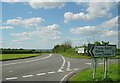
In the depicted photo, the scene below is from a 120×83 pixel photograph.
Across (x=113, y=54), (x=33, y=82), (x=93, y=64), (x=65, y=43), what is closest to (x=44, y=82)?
(x=33, y=82)

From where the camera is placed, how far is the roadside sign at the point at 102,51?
14836 mm

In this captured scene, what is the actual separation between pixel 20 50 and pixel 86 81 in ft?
263

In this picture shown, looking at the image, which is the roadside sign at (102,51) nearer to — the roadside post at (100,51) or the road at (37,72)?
the roadside post at (100,51)

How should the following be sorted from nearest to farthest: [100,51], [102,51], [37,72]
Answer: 1. [100,51]
2. [102,51]
3. [37,72]

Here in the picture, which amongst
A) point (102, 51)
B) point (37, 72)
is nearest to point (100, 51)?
point (102, 51)

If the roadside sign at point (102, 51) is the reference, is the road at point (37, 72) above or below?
below

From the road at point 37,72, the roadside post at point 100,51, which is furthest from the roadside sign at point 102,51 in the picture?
the road at point 37,72

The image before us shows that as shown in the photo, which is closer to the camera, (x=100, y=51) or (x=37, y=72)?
(x=100, y=51)

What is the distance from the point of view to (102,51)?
15281 millimetres

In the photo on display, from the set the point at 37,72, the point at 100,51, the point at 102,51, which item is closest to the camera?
the point at 100,51

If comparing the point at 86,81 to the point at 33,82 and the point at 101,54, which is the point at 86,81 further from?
the point at 33,82

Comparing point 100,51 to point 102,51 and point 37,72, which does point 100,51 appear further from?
point 37,72

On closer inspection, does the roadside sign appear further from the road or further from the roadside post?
the road

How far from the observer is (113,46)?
51.6 ft
